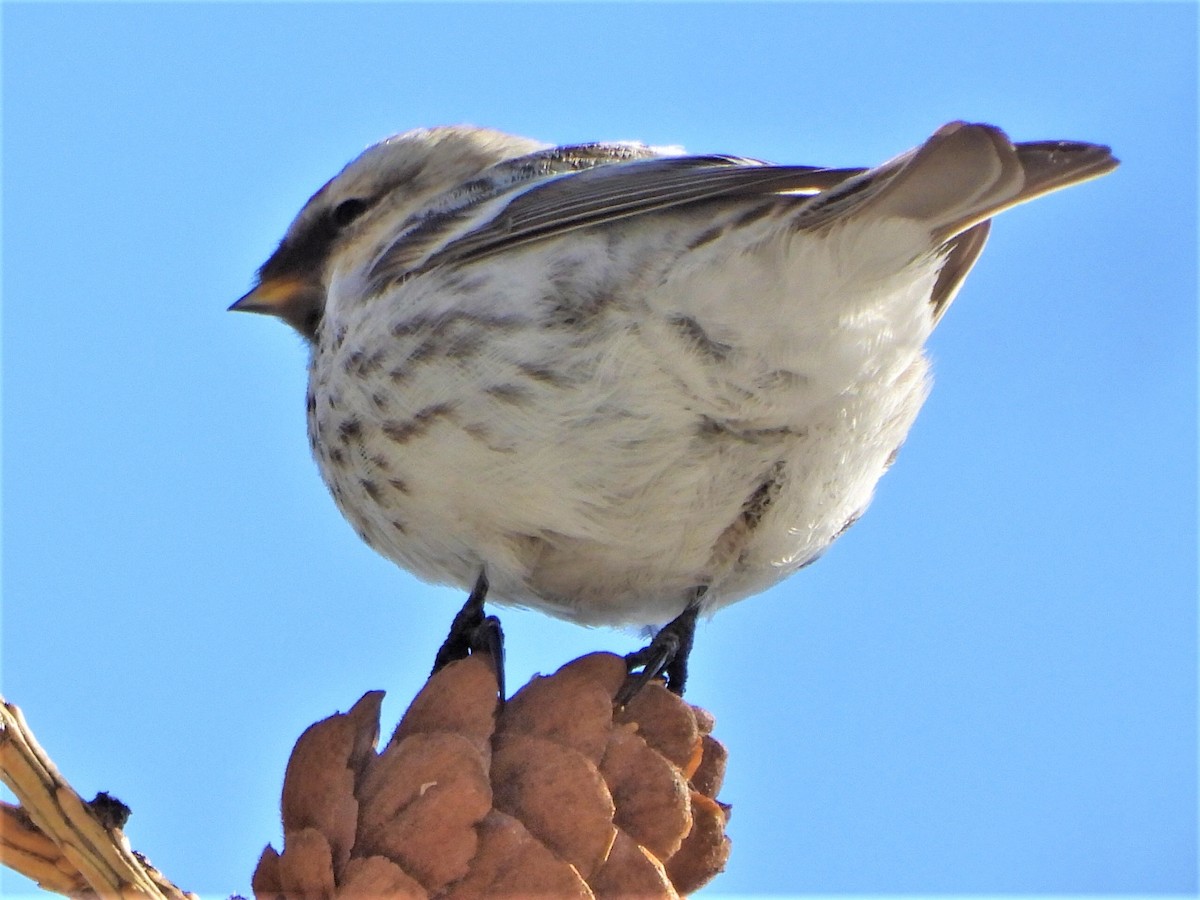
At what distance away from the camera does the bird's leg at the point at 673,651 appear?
8.62ft

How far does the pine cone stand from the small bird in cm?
61

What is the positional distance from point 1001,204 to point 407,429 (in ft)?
4.17

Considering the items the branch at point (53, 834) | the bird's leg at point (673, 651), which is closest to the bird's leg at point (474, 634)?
the bird's leg at point (673, 651)

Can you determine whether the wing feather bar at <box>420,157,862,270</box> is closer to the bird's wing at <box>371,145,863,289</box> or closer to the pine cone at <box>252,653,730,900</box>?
the bird's wing at <box>371,145,863,289</box>

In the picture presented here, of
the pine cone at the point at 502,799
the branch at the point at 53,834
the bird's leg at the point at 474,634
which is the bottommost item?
the branch at the point at 53,834

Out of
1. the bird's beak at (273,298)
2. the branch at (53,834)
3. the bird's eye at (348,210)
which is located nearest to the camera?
the branch at (53,834)

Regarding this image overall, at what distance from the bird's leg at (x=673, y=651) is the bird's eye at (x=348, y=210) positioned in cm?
A: 157

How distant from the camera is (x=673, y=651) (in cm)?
283

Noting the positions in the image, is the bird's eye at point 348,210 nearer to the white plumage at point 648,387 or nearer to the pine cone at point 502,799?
the white plumage at point 648,387

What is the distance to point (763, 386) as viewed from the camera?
2807mm

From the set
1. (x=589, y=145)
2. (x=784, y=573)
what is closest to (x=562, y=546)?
(x=784, y=573)

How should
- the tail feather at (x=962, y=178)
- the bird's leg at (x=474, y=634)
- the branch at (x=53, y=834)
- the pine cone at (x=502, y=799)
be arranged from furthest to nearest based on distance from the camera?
1. the bird's leg at (x=474, y=634)
2. the tail feather at (x=962, y=178)
3. the pine cone at (x=502, y=799)
4. the branch at (x=53, y=834)

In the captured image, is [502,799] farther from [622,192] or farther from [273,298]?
[273,298]

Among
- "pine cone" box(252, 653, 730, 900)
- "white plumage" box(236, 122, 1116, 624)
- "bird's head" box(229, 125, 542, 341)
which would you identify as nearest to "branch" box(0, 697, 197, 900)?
"pine cone" box(252, 653, 730, 900)
